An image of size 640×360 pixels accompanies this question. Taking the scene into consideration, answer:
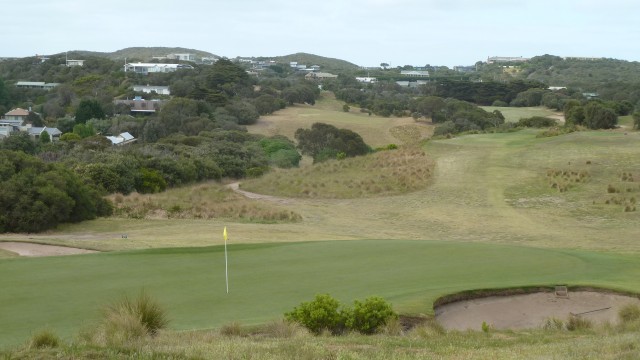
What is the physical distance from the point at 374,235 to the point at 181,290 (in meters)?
14.4

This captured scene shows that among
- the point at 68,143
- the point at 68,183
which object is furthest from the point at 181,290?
the point at 68,143

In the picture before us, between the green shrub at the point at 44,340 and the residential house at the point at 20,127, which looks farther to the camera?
the residential house at the point at 20,127

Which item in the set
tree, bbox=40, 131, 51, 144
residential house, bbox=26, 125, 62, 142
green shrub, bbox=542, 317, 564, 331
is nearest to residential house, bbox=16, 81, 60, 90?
residential house, bbox=26, 125, 62, 142

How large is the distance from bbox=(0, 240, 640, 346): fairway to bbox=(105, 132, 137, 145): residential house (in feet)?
165

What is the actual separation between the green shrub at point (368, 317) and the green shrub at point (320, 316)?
15cm

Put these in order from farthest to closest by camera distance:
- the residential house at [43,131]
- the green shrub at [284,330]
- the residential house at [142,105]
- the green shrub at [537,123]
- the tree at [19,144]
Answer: the residential house at [142,105] → the residential house at [43,131] → the green shrub at [537,123] → the tree at [19,144] → the green shrub at [284,330]

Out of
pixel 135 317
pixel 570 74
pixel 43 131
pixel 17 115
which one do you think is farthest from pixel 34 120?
pixel 570 74

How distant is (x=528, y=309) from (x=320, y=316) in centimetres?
415

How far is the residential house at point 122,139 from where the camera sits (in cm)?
6573

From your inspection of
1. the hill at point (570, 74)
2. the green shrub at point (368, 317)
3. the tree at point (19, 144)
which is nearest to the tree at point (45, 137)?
the tree at point (19, 144)

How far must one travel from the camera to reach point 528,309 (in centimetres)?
1292

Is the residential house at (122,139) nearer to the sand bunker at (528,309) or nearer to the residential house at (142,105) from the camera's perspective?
the residential house at (142,105)

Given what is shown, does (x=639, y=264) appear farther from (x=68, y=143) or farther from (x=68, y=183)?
(x=68, y=143)

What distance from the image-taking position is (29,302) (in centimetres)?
1183
